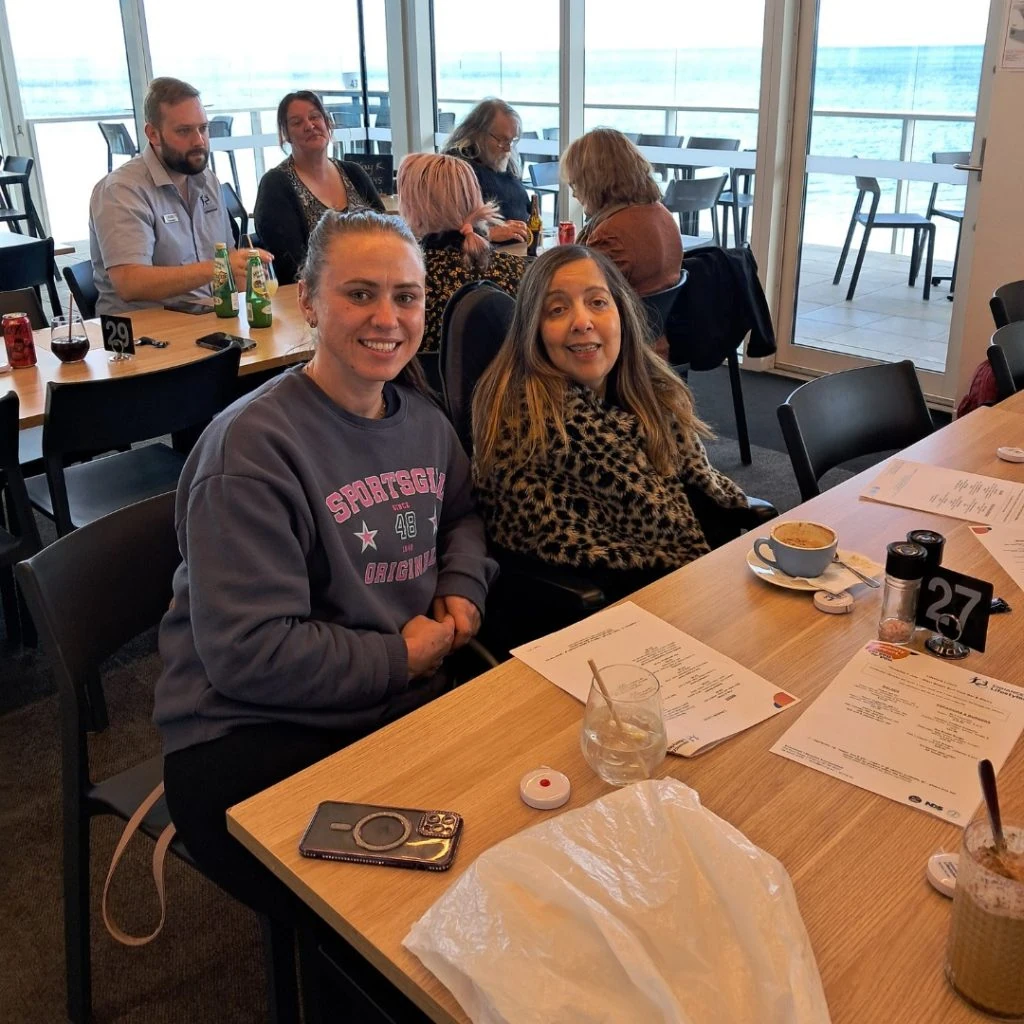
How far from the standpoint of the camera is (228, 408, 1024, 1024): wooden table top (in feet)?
2.85

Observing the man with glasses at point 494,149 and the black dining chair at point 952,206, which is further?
the man with glasses at point 494,149

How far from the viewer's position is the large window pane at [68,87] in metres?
7.45

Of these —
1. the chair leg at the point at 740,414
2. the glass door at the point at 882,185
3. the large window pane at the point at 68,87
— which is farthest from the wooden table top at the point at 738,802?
the large window pane at the point at 68,87

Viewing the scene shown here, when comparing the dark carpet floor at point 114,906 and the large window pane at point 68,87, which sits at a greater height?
the large window pane at point 68,87

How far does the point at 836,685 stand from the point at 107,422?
1.71m

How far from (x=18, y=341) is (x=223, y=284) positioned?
633 mm

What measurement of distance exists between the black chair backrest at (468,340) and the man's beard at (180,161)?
165 centimetres

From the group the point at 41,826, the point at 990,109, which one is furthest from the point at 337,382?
the point at 990,109

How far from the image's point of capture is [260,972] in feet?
5.75

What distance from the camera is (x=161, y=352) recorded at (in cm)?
279

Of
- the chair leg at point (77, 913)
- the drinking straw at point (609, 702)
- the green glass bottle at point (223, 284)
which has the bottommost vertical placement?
the chair leg at point (77, 913)

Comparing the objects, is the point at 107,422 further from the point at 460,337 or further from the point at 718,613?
the point at 718,613

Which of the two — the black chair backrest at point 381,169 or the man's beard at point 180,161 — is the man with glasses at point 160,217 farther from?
the black chair backrest at point 381,169

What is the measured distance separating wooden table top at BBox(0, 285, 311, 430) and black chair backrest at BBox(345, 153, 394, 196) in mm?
2751
